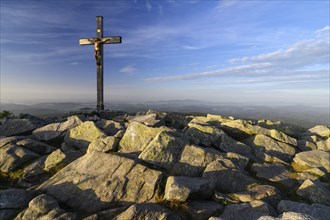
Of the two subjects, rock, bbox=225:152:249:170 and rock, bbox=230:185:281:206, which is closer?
rock, bbox=230:185:281:206

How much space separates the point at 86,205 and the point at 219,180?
21.1 ft

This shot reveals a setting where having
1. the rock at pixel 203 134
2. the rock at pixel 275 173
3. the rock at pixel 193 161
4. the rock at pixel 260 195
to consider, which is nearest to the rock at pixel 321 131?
the rock at pixel 275 173

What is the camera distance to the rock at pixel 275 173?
14.4m

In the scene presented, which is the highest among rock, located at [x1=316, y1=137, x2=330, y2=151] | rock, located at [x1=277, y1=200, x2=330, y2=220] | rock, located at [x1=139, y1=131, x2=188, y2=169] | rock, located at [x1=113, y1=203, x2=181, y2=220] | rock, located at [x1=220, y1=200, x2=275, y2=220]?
rock, located at [x1=139, y1=131, x2=188, y2=169]

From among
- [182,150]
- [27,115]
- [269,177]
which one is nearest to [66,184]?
[182,150]

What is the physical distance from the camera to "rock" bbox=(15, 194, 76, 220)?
384 inches

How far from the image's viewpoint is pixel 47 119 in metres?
23.8

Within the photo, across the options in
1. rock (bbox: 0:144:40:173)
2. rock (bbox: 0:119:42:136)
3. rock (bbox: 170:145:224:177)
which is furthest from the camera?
rock (bbox: 0:119:42:136)

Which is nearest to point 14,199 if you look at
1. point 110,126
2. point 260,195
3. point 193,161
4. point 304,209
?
point 193,161

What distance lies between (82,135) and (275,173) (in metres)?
12.5

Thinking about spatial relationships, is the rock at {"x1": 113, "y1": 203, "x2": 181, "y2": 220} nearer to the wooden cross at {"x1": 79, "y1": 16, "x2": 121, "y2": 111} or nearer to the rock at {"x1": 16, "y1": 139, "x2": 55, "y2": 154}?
the rock at {"x1": 16, "y1": 139, "x2": 55, "y2": 154}

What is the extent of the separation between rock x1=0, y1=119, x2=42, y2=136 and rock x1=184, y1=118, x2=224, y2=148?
12170 mm

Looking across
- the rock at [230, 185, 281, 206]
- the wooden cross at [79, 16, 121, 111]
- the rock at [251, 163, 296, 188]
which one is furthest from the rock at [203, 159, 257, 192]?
the wooden cross at [79, 16, 121, 111]

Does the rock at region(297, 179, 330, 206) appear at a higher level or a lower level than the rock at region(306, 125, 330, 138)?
lower
